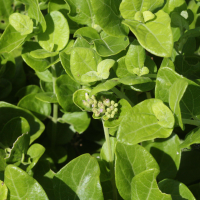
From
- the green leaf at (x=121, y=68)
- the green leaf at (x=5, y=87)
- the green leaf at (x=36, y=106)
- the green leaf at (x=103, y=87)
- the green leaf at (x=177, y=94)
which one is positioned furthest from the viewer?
the green leaf at (x=5, y=87)

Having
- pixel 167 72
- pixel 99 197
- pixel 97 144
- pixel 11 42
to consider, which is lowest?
pixel 97 144

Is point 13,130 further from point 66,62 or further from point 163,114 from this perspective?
point 163,114

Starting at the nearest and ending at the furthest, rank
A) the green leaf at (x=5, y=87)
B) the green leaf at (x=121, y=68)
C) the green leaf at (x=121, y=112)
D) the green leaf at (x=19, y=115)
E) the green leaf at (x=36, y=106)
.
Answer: the green leaf at (x=121, y=112) → the green leaf at (x=121, y=68) → the green leaf at (x=19, y=115) → the green leaf at (x=36, y=106) → the green leaf at (x=5, y=87)

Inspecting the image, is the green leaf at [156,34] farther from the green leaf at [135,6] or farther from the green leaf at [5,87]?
the green leaf at [5,87]

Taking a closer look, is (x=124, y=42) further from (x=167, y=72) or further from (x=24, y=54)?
(x=24, y=54)

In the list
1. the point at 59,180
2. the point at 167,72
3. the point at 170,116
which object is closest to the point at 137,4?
the point at 167,72

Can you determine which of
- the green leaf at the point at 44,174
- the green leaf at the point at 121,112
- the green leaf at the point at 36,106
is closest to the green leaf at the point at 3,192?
the green leaf at the point at 44,174
